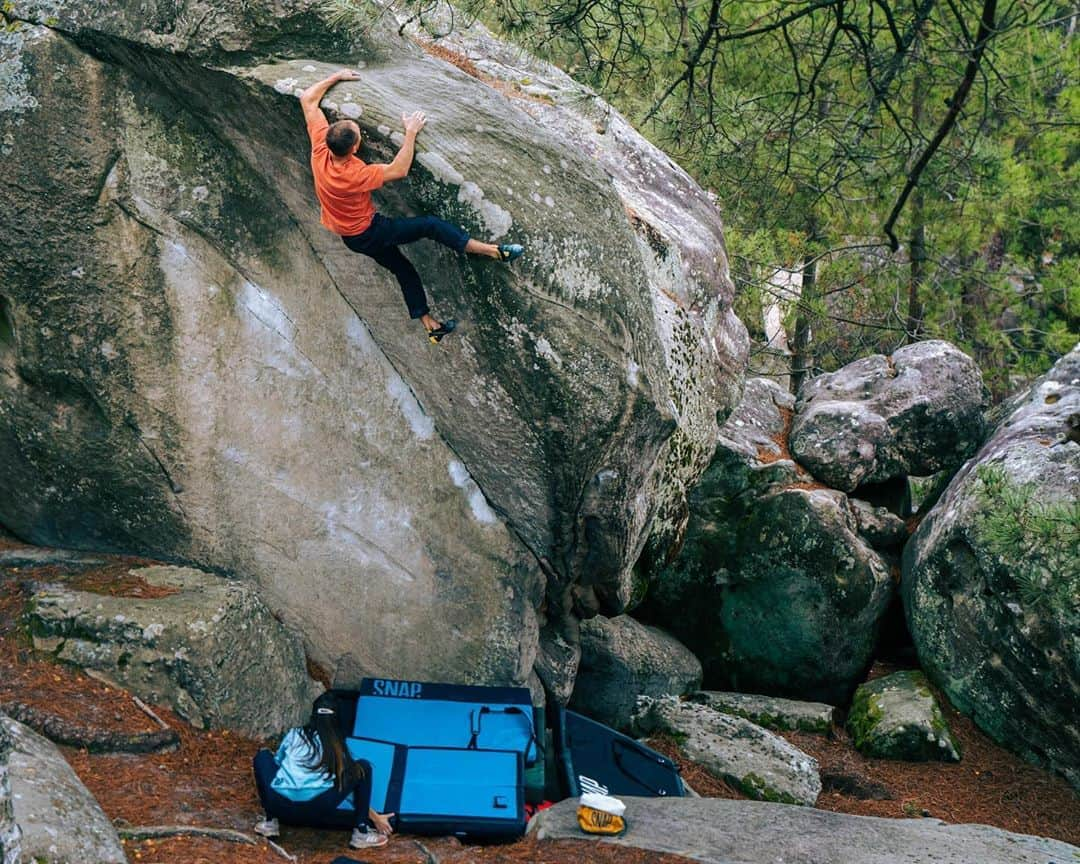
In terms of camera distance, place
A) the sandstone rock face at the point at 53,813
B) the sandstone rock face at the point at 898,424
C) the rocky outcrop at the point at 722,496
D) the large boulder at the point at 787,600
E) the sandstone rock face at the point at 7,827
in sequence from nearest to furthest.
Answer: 1. the sandstone rock face at the point at 7,827
2. the sandstone rock face at the point at 53,813
3. the large boulder at the point at 787,600
4. the rocky outcrop at the point at 722,496
5. the sandstone rock face at the point at 898,424

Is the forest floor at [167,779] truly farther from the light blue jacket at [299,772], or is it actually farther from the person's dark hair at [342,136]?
the person's dark hair at [342,136]

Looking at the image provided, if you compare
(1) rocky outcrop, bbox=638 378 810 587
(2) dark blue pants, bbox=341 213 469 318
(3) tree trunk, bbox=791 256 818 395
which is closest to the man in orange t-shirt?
(2) dark blue pants, bbox=341 213 469 318

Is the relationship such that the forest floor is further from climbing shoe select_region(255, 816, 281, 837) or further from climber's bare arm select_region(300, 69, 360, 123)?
climber's bare arm select_region(300, 69, 360, 123)

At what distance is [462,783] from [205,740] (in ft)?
5.56

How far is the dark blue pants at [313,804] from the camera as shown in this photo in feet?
20.5

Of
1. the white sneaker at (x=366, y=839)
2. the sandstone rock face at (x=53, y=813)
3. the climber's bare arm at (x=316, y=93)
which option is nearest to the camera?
the sandstone rock face at (x=53, y=813)

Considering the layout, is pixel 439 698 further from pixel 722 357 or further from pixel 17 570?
pixel 722 357

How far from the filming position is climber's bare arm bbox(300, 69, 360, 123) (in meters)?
7.04

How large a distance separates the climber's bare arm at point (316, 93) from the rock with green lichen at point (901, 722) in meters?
7.85

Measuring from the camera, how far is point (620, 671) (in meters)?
11.1

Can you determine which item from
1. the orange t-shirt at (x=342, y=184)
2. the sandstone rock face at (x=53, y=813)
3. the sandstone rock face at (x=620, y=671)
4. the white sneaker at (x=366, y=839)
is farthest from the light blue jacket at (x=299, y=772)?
the sandstone rock face at (x=620, y=671)

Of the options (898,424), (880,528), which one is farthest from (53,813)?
(898,424)

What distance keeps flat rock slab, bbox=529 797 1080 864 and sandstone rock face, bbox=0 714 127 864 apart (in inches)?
112

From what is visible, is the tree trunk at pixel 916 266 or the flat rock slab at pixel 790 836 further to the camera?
the tree trunk at pixel 916 266
